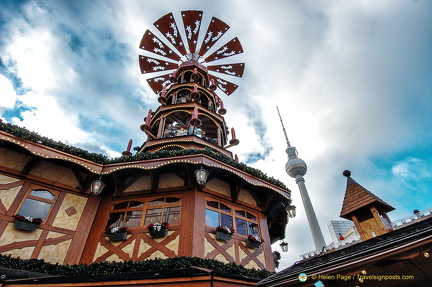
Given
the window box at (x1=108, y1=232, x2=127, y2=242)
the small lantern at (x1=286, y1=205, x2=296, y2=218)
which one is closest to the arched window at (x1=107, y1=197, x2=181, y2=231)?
the window box at (x1=108, y1=232, x2=127, y2=242)

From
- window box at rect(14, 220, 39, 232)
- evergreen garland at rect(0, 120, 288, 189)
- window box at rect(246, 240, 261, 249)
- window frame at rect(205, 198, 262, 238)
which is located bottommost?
window box at rect(246, 240, 261, 249)

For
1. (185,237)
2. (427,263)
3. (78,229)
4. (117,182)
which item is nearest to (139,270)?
(185,237)

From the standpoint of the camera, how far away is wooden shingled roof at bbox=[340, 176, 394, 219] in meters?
10.7

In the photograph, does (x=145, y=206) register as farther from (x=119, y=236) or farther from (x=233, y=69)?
(x=233, y=69)

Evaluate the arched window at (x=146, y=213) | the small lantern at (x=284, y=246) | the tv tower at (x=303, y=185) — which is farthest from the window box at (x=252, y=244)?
the tv tower at (x=303, y=185)

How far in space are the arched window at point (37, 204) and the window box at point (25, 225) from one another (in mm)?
524

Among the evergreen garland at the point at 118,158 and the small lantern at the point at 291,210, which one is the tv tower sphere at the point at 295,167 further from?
the evergreen garland at the point at 118,158

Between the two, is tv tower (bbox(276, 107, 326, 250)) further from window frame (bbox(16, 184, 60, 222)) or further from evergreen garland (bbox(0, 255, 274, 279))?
window frame (bbox(16, 184, 60, 222))

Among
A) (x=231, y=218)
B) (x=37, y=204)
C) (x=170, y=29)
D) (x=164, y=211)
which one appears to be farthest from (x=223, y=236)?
(x=170, y=29)

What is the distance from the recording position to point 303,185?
189 ft

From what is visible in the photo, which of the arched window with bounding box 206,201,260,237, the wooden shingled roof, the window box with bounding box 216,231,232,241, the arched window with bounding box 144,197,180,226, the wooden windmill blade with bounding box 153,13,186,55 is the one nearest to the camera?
the window box with bounding box 216,231,232,241

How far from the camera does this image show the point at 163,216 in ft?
30.6

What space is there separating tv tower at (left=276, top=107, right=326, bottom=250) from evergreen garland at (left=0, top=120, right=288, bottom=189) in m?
36.3

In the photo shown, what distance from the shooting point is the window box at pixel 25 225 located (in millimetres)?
8109
